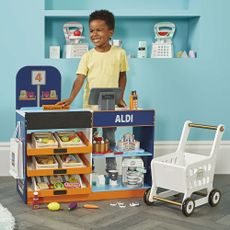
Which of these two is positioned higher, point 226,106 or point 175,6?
point 175,6

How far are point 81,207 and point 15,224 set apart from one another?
0.46 m

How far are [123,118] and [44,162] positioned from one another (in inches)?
21.5

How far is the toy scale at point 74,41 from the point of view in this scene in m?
3.62

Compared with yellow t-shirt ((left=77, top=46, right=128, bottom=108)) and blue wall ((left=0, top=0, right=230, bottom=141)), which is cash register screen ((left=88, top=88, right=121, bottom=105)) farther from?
blue wall ((left=0, top=0, right=230, bottom=141))

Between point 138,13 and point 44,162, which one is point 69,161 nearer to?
point 44,162

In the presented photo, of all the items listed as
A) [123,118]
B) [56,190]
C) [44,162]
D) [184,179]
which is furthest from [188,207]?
[44,162]

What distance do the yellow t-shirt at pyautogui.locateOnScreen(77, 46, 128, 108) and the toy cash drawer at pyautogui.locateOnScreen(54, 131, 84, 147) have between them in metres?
0.41

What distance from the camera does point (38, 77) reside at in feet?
10.6

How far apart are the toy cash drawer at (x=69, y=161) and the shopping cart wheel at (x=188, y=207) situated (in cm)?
66

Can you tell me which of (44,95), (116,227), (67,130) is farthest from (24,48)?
(116,227)

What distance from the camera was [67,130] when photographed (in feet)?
10.6

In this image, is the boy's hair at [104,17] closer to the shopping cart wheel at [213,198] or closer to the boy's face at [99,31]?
the boy's face at [99,31]

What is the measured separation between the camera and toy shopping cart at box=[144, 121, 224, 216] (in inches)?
111

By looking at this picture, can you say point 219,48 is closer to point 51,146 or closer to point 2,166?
point 51,146
